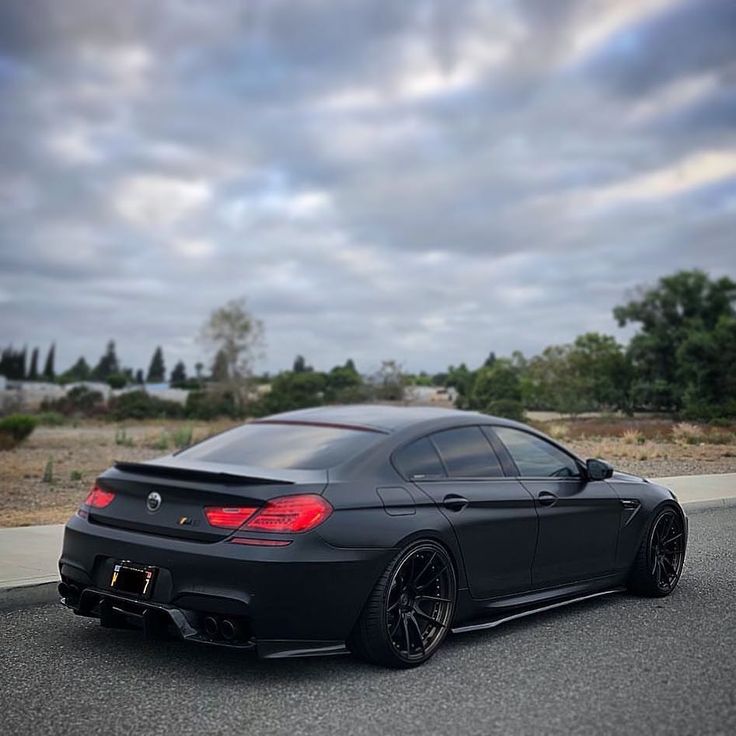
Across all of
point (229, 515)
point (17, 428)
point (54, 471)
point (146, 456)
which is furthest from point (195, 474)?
point (17, 428)

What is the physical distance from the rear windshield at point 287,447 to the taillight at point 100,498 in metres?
0.55

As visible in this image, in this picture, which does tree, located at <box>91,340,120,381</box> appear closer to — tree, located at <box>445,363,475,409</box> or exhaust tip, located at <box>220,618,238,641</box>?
tree, located at <box>445,363,475,409</box>

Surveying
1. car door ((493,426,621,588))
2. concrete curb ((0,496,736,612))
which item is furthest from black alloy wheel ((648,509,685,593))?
concrete curb ((0,496,736,612))

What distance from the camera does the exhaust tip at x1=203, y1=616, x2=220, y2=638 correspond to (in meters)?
4.80

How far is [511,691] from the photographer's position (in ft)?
15.8

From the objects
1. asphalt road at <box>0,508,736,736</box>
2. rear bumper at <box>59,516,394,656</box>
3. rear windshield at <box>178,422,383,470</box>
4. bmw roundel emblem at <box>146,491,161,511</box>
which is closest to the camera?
asphalt road at <box>0,508,736,736</box>

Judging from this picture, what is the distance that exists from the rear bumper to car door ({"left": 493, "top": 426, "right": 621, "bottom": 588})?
1.57 m

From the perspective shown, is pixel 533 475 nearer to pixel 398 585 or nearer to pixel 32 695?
pixel 398 585

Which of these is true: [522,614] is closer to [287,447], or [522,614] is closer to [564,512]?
[564,512]

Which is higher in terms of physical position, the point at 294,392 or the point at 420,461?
the point at 294,392

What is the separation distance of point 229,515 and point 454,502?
1407 millimetres

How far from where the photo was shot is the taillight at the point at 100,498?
5.46 meters

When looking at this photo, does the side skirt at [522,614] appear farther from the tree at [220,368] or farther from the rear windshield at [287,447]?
the tree at [220,368]

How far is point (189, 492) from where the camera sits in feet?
16.6
